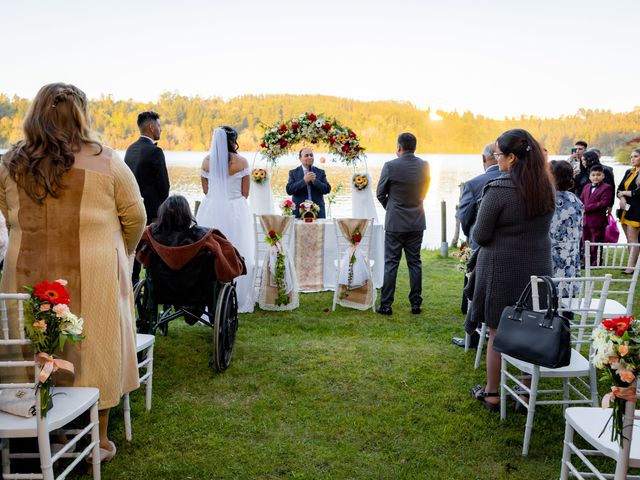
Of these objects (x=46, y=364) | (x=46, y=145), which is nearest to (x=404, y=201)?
→ (x=46, y=145)

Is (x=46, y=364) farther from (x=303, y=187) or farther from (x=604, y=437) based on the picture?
(x=303, y=187)

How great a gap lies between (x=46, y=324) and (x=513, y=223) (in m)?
2.42

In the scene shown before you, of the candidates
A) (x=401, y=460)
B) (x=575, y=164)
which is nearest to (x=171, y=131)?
(x=575, y=164)

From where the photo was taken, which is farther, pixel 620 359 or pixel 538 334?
pixel 538 334

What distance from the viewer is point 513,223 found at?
3.15 m

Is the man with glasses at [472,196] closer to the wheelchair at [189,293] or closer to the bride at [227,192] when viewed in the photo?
the wheelchair at [189,293]

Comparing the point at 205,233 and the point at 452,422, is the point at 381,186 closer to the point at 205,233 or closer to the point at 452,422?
the point at 205,233

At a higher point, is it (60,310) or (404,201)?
(404,201)

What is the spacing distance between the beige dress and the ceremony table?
3.90m

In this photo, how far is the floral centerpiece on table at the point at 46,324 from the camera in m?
2.07

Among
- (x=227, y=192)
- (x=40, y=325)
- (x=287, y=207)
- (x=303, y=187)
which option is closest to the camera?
(x=40, y=325)

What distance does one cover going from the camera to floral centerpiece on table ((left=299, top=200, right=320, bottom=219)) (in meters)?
6.48

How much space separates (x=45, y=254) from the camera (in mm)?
2465

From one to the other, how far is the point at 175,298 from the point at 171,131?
22.5m
